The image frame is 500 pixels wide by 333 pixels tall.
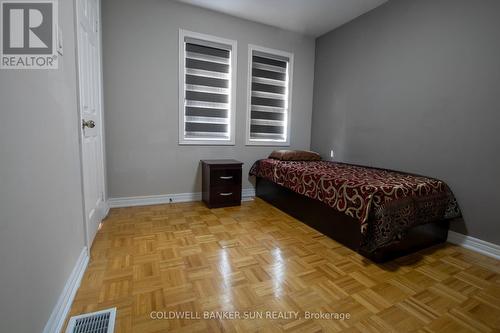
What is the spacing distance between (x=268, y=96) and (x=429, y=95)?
204 centimetres

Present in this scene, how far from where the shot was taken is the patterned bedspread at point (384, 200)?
1779 millimetres

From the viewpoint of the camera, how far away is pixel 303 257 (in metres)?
1.89

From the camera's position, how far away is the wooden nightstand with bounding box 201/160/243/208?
2.97 m

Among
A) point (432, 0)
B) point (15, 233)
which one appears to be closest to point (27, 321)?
point (15, 233)

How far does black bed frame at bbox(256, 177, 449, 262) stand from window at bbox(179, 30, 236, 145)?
1.34 meters

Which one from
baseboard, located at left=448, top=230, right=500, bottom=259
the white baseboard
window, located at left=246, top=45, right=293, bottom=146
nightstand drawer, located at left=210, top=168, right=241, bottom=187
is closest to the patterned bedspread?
baseboard, located at left=448, top=230, right=500, bottom=259

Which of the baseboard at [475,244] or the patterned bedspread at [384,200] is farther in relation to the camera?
the baseboard at [475,244]

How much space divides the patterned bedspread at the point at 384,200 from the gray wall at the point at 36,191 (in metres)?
1.89

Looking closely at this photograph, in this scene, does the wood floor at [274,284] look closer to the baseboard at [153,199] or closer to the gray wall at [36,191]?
the gray wall at [36,191]

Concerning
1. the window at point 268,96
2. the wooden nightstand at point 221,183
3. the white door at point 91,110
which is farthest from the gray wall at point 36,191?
the window at point 268,96

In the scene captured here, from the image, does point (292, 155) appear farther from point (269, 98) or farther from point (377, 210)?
point (377, 210)

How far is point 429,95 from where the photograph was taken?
7.89 ft

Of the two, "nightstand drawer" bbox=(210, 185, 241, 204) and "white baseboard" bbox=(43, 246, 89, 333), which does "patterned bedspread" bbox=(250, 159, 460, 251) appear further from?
"white baseboard" bbox=(43, 246, 89, 333)

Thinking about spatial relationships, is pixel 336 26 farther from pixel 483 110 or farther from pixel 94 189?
pixel 94 189
